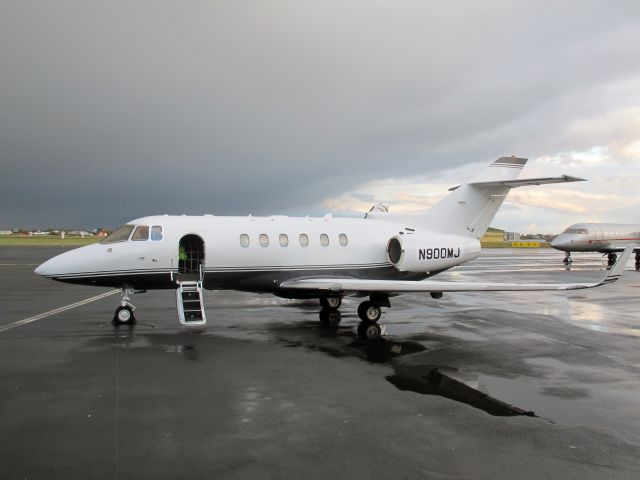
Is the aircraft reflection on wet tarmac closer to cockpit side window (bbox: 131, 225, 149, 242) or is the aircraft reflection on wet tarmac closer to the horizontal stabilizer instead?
cockpit side window (bbox: 131, 225, 149, 242)

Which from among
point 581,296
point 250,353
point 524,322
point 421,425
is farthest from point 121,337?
point 581,296

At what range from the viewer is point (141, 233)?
12812mm

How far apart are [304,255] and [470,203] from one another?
21.5 feet

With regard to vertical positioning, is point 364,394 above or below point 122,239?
below

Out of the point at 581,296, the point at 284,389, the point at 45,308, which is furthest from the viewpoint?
the point at 581,296

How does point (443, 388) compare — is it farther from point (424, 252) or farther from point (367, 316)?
point (424, 252)

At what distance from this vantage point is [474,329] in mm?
13047

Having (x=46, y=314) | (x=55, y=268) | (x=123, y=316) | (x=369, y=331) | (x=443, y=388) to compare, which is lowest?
(x=443, y=388)

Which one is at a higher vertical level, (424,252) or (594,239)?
(594,239)

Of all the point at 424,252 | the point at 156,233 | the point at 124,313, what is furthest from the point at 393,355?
the point at 124,313

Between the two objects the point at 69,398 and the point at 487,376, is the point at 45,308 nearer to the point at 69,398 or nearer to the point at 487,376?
the point at 69,398

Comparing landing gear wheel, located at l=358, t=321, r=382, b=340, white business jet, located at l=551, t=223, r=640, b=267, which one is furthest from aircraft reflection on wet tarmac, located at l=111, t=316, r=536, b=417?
white business jet, located at l=551, t=223, r=640, b=267

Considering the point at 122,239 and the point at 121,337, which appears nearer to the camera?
the point at 121,337

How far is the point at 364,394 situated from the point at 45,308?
13557 mm
